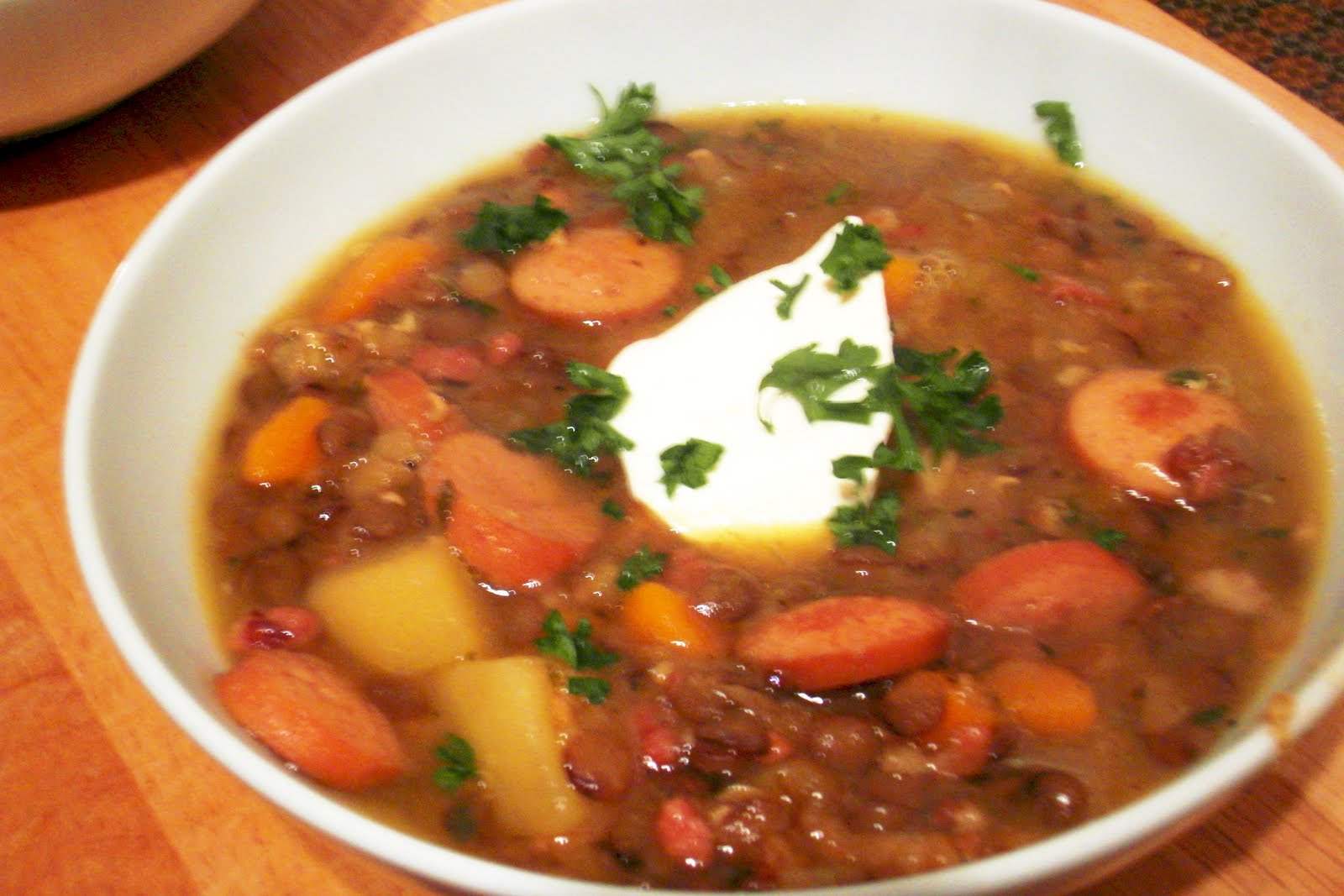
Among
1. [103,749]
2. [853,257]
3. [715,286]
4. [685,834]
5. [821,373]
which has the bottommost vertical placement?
[103,749]

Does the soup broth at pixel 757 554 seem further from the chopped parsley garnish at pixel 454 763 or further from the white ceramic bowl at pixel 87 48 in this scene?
the white ceramic bowl at pixel 87 48

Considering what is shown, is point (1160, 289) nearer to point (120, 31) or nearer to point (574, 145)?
point (574, 145)

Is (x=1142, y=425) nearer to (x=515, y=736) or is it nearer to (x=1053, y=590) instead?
(x=1053, y=590)

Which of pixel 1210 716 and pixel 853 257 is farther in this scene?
pixel 853 257

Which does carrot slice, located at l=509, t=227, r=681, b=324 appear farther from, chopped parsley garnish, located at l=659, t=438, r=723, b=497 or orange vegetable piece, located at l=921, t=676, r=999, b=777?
orange vegetable piece, located at l=921, t=676, r=999, b=777

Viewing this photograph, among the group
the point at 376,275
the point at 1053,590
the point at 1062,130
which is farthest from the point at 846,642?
the point at 1062,130

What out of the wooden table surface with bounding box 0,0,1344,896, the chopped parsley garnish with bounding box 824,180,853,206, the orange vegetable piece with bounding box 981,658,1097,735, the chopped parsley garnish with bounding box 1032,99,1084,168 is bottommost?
the wooden table surface with bounding box 0,0,1344,896

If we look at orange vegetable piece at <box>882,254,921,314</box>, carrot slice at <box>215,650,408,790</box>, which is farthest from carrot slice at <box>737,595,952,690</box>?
orange vegetable piece at <box>882,254,921,314</box>

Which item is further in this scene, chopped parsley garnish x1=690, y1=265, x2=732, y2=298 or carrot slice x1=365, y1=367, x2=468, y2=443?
chopped parsley garnish x1=690, y1=265, x2=732, y2=298
